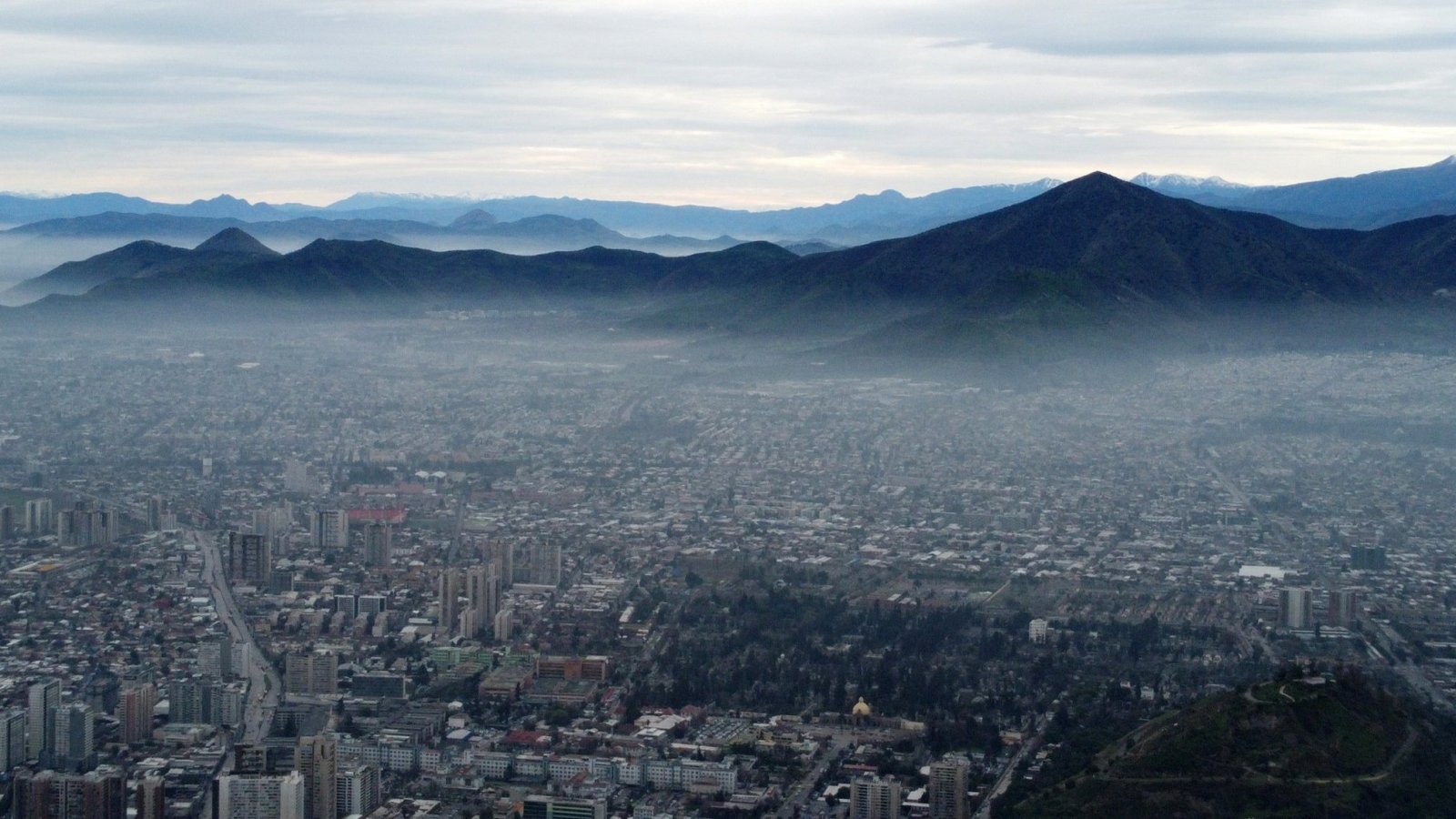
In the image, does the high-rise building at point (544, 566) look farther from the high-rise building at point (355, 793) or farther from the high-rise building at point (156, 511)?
the high-rise building at point (355, 793)

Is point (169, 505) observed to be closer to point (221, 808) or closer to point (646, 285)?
→ point (221, 808)

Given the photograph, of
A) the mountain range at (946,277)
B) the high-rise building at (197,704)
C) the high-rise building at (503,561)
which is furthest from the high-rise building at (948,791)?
the mountain range at (946,277)

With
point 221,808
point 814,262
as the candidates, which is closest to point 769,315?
point 814,262

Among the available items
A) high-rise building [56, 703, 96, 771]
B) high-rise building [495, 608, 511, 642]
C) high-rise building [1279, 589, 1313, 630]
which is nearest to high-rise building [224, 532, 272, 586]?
high-rise building [495, 608, 511, 642]

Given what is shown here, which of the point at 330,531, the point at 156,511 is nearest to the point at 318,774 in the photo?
the point at 330,531

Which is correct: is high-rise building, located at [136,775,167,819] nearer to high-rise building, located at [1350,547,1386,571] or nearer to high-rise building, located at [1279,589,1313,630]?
high-rise building, located at [1279,589,1313,630]

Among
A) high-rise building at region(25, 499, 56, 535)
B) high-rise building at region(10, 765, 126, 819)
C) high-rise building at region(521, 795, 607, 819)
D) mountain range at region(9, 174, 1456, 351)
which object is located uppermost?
mountain range at region(9, 174, 1456, 351)
